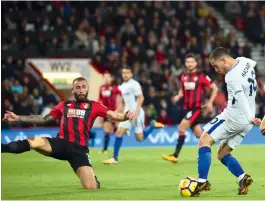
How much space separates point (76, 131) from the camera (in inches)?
425

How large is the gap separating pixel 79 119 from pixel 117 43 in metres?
14.8

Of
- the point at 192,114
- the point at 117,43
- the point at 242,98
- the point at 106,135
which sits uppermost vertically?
the point at 117,43

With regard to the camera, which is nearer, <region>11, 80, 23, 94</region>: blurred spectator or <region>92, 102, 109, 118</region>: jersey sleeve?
<region>92, 102, 109, 118</region>: jersey sleeve

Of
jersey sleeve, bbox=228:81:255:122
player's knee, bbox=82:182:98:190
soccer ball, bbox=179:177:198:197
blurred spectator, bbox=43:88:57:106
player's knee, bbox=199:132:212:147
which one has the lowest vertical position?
player's knee, bbox=82:182:98:190

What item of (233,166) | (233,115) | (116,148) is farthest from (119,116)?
(116,148)

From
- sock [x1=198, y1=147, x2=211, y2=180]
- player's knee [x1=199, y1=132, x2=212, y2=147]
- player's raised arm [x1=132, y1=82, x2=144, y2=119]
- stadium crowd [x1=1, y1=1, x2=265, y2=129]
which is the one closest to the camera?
sock [x1=198, y1=147, x2=211, y2=180]

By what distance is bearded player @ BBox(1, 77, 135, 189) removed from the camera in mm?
10492

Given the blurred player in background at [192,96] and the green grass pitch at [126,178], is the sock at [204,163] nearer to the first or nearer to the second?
the green grass pitch at [126,178]

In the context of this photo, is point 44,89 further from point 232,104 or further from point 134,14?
point 232,104

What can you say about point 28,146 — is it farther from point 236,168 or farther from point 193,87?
point 193,87

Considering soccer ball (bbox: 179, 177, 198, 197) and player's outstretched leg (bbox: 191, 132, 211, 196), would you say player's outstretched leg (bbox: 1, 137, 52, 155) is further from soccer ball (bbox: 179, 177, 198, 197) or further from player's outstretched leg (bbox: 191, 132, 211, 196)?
player's outstretched leg (bbox: 191, 132, 211, 196)

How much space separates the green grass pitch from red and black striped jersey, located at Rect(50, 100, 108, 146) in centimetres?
67

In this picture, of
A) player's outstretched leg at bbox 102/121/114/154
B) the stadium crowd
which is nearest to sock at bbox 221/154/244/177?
player's outstretched leg at bbox 102/121/114/154

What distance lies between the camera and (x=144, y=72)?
968 inches
